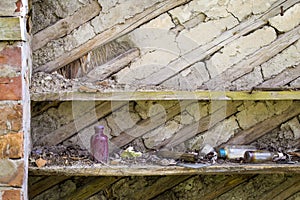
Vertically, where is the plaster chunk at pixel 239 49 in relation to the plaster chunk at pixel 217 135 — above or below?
above

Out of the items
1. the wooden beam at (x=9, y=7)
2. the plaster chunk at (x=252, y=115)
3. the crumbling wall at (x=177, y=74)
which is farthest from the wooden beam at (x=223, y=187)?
the wooden beam at (x=9, y=7)

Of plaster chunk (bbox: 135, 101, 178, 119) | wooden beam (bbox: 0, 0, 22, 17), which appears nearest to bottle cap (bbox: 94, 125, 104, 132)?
plaster chunk (bbox: 135, 101, 178, 119)

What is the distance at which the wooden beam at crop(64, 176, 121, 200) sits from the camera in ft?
6.52

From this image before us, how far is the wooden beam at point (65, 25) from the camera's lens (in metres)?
1.92

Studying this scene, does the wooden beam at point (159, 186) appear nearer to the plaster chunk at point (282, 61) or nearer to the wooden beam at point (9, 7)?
the plaster chunk at point (282, 61)

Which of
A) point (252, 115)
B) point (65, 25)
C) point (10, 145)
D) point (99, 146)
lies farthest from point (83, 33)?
point (252, 115)

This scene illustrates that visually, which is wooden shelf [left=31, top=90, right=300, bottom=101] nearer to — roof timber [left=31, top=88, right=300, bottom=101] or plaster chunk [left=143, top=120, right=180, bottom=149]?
roof timber [left=31, top=88, right=300, bottom=101]

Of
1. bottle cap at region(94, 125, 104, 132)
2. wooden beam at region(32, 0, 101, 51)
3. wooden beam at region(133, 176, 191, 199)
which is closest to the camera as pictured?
bottle cap at region(94, 125, 104, 132)

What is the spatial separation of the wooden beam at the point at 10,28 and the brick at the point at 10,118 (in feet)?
0.83

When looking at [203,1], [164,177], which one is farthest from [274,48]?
[164,177]

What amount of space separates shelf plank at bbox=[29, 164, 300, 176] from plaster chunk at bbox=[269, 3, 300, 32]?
25.6 inches

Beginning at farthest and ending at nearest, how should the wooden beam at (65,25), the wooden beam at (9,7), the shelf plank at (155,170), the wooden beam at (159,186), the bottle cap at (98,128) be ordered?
the wooden beam at (159,186), the wooden beam at (65,25), the bottle cap at (98,128), the shelf plank at (155,170), the wooden beam at (9,7)

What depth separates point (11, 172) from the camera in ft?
5.18

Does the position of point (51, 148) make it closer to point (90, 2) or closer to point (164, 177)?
point (164, 177)
